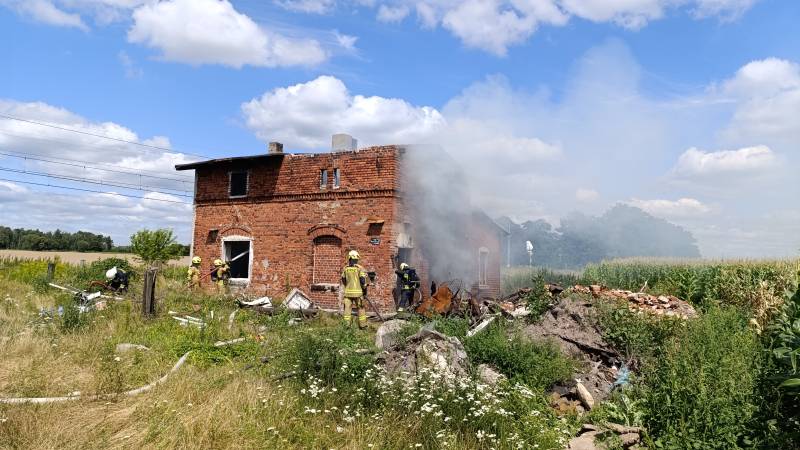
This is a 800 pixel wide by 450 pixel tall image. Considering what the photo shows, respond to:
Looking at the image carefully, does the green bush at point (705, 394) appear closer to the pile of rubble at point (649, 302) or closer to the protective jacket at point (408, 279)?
the pile of rubble at point (649, 302)

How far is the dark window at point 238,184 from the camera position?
19531mm

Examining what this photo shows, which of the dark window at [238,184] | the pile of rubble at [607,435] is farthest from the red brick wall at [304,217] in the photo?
the pile of rubble at [607,435]

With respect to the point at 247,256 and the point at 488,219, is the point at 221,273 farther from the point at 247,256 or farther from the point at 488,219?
the point at 488,219

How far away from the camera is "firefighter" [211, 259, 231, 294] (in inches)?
699

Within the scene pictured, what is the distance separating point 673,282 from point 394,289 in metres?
8.11

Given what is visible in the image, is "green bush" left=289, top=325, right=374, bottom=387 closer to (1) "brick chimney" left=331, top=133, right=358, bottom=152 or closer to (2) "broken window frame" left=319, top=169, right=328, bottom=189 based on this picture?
(2) "broken window frame" left=319, top=169, right=328, bottom=189

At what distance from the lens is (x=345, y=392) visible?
21.3 ft

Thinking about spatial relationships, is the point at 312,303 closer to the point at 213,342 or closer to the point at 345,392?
the point at 213,342

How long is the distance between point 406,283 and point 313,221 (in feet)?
13.3

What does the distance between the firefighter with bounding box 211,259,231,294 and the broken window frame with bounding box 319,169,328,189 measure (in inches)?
176

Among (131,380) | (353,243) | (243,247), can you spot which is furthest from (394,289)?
(131,380)

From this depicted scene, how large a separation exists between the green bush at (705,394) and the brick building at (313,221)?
10.0 m

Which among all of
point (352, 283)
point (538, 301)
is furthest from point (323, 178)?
point (538, 301)

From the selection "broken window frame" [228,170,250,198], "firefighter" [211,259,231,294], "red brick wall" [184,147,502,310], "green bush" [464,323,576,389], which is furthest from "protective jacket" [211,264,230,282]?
"green bush" [464,323,576,389]
